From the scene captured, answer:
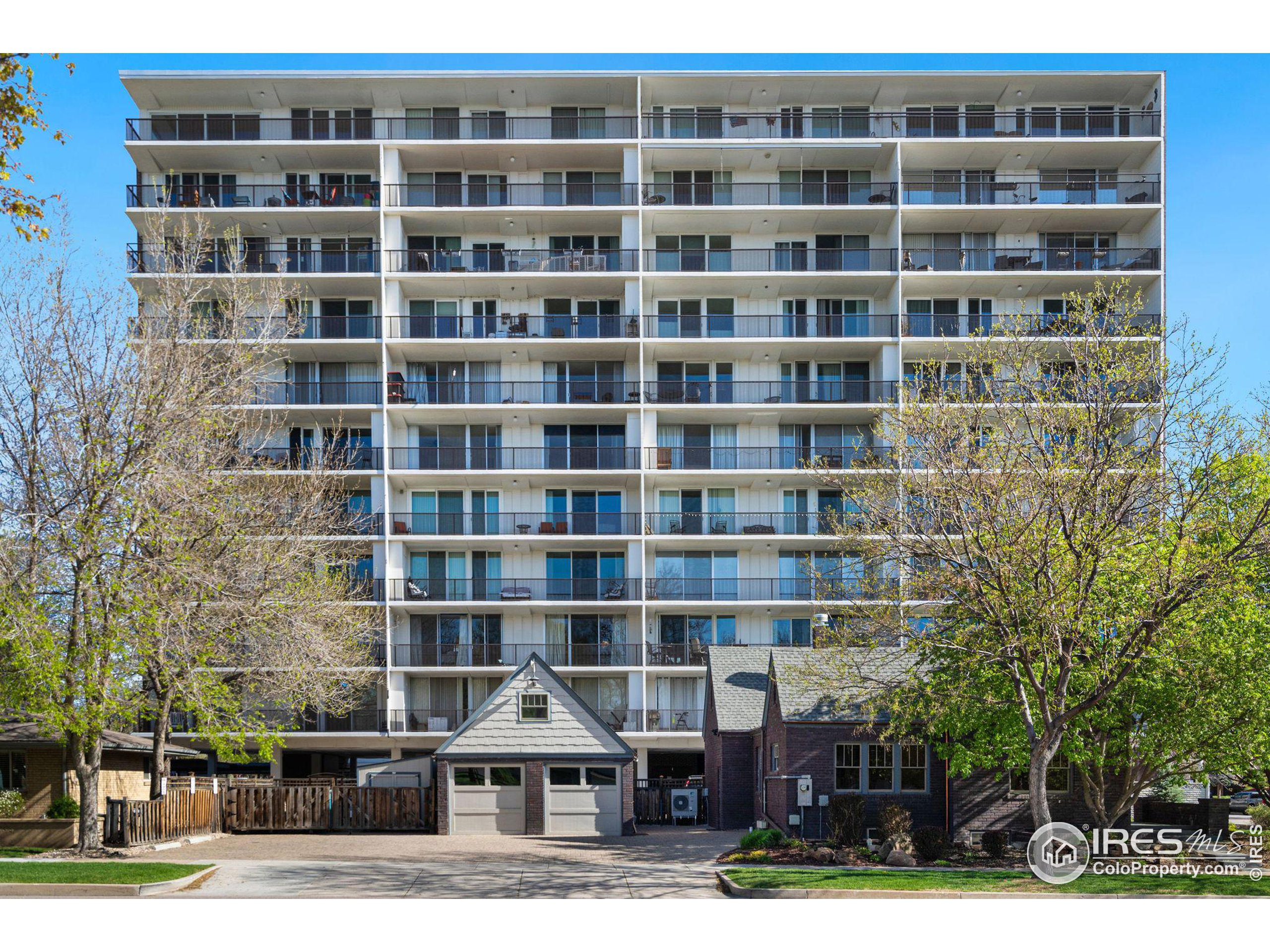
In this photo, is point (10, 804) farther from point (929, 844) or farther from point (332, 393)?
point (929, 844)

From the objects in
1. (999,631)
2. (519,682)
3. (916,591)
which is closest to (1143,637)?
(999,631)

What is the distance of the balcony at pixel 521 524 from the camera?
153 ft

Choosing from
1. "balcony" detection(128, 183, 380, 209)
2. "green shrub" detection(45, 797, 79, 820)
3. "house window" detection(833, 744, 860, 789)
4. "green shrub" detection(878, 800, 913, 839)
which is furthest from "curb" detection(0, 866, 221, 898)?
"balcony" detection(128, 183, 380, 209)

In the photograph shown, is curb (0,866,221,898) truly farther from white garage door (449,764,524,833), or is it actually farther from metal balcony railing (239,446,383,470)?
metal balcony railing (239,446,383,470)

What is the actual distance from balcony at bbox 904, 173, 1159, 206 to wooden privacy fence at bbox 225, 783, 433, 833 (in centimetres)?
3031

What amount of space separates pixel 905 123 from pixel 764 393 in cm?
1239

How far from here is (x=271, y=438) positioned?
46.5m

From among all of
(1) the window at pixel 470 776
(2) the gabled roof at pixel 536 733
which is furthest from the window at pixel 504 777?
(2) the gabled roof at pixel 536 733

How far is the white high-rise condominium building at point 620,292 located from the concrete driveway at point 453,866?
50.9 ft

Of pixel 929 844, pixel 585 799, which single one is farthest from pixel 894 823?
Answer: pixel 585 799

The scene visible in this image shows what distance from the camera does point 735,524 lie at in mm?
47219

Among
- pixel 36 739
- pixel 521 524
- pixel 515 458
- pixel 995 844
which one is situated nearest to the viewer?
pixel 995 844

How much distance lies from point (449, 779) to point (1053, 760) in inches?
604

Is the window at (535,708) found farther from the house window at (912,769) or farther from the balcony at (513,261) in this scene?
the balcony at (513,261)
